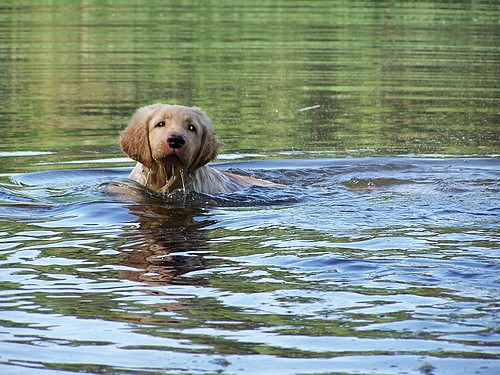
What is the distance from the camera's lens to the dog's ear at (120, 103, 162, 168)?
30.2ft

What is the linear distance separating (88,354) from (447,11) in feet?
96.9

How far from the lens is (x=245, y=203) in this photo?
9.47 m

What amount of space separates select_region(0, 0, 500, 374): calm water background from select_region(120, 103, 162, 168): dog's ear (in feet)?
1.32

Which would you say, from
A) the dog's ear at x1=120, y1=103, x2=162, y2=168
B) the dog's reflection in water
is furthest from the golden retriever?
the dog's reflection in water

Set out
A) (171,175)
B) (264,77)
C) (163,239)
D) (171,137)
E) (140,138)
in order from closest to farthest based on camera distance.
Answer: (163,239), (171,137), (140,138), (171,175), (264,77)

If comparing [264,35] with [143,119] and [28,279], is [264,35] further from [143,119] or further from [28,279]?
[28,279]

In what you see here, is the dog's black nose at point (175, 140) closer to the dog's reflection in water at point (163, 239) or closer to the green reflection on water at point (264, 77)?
the dog's reflection in water at point (163, 239)

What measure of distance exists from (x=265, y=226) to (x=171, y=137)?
126 centimetres

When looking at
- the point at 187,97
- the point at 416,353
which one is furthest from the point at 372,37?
the point at 416,353

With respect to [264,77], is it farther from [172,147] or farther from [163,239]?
[163,239]

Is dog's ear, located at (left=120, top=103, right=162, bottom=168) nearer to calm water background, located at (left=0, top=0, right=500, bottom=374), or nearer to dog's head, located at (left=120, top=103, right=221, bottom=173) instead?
dog's head, located at (left=120, top=103, right=221, bottom=173)

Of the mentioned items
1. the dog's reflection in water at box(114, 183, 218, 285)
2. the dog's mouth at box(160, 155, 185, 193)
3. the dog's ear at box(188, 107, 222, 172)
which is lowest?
the dog's reflection in water at box(114, 183, 218, 285)

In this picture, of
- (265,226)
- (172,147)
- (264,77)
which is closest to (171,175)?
(172,147)

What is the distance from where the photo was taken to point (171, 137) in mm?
8852
